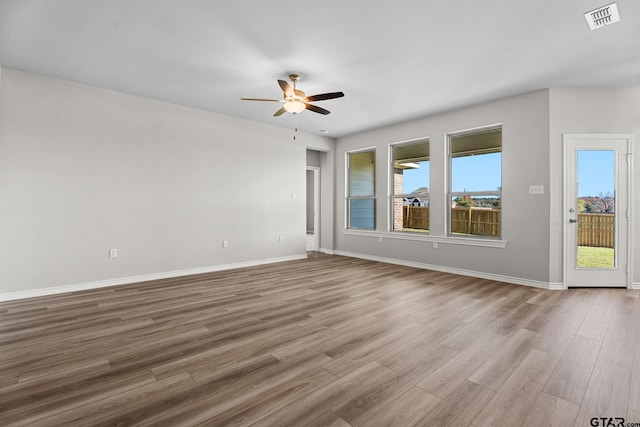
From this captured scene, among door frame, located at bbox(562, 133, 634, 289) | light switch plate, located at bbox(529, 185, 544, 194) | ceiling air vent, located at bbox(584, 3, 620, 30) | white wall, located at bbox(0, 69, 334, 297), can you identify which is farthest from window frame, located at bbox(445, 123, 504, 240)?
white wall, located at bbox(0, 69, 334, 297)

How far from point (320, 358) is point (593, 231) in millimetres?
4498

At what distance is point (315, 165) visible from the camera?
779 centimetres

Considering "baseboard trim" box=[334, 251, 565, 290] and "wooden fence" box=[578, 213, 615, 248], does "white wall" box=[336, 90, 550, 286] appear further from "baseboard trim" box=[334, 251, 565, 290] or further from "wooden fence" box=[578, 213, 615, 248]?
"wooden fence" box=[578, 213, 615, 248]

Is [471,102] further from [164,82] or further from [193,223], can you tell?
[193,223]

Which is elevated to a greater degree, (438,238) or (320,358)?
(438,238)

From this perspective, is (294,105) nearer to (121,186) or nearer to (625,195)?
(121,186)

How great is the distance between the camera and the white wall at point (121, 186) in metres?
3.77

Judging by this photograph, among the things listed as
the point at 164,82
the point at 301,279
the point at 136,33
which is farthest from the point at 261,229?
the point at 136,33

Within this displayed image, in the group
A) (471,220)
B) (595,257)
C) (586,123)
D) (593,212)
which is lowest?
(595,257)

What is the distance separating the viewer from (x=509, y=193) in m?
4.69

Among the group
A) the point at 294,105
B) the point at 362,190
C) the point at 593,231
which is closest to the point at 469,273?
the point at 593,231

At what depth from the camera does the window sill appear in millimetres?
4830

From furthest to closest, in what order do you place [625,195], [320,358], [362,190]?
1. [362,190]
2. [625,195]
3. [320,358]

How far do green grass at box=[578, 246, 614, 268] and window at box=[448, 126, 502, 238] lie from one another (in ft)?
3.49
